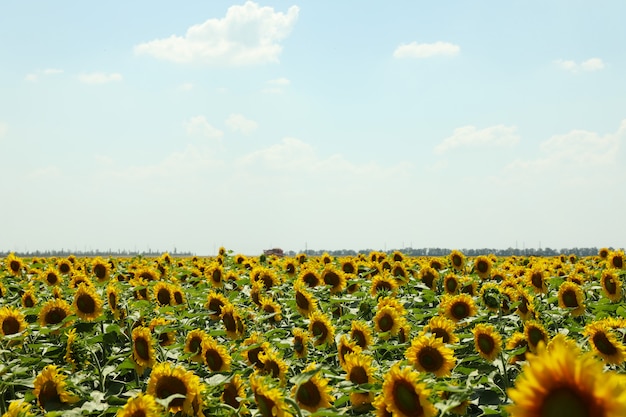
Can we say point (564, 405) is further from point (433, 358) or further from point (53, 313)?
point (53, 313)

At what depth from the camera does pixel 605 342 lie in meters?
5.41

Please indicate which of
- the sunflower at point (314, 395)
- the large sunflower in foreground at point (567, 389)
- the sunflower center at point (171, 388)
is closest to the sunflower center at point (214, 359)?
the sunflower at point (314, 395)

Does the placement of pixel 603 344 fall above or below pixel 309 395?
above

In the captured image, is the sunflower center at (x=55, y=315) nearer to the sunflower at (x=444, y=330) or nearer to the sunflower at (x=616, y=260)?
the sunflower at (x=444, y=330)

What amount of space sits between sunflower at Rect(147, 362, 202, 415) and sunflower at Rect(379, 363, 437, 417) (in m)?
1.18

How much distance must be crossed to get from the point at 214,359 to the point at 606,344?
3.49 m

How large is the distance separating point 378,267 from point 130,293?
14.4 feet

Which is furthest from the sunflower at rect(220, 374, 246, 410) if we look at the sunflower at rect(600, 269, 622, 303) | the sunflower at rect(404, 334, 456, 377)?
the sunflower at rect(600, 269, 622, 303)

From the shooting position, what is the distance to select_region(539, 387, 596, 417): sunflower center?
6.23 ft

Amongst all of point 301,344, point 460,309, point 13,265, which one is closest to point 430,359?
point 301,344

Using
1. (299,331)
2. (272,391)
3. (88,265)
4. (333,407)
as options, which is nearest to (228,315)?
(299,331)

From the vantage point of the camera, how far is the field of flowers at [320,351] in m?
3.29

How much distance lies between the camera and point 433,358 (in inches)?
180

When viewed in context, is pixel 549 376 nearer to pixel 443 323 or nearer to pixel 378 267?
pixel 443 323
